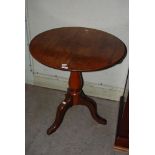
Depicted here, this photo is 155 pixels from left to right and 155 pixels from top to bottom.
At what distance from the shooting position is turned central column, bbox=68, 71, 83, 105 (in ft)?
6.03

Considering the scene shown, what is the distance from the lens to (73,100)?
1976 millimetres

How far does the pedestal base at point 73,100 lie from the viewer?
6.12 ft

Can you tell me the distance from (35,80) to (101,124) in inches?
34.0

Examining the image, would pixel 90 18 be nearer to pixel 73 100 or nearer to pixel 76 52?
pixel 76 52

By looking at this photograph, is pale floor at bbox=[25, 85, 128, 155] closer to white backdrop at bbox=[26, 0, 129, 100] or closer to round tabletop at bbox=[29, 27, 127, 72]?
white backdrop at bbox=[26, 0, 129, 100]

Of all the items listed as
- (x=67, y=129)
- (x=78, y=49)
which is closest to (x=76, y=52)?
(x=78, y=49)

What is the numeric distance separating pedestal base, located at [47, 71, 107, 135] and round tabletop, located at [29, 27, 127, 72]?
8.5 inches

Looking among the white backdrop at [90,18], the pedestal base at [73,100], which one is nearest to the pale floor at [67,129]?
the pedestal base at [73,100]
